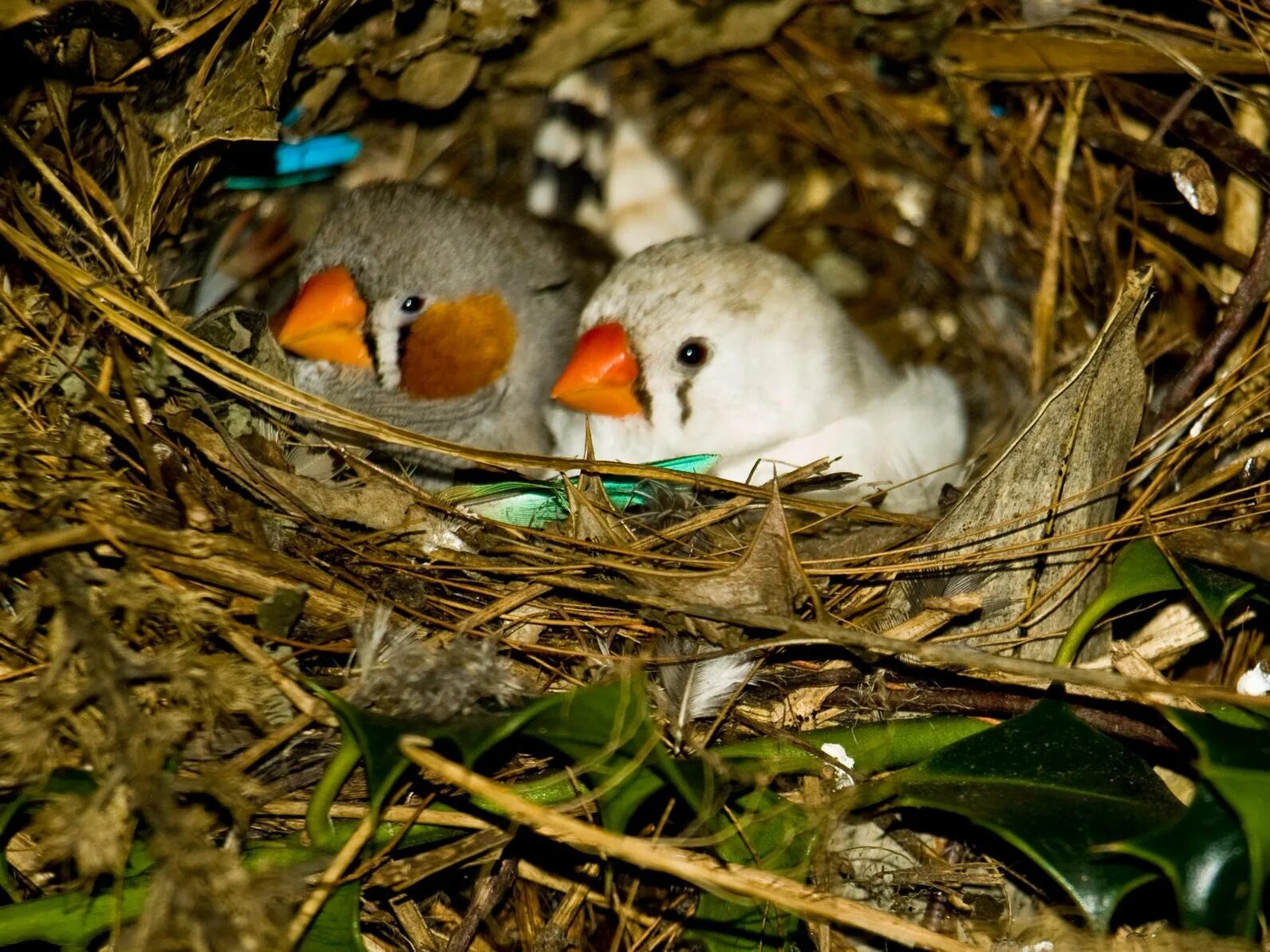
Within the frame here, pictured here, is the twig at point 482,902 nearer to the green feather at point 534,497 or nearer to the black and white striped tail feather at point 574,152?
the green feather at point 534,497

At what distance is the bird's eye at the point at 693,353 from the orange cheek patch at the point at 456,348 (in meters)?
0.45

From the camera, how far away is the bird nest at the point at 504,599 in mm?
1592

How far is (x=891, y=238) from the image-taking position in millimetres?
3229

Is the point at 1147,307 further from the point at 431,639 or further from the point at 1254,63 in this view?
the point at 431,639

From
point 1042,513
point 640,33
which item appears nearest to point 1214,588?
point 1042,513

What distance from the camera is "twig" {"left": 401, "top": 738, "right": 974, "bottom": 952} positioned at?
152cm

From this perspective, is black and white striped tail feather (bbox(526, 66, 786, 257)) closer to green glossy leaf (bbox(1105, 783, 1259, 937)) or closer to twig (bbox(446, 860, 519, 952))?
twig (bbox(446, 860, 519, 952))

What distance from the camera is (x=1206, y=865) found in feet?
4.93

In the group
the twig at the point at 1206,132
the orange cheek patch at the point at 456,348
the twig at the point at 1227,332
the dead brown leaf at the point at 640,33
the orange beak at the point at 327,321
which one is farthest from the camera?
the dead brown leaf at the point at 640,33

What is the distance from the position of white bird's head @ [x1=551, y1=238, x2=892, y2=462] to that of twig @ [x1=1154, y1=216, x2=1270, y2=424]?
731 mm

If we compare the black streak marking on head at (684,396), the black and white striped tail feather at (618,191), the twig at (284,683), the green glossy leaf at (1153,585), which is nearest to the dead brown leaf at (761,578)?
the green glossy leaf at (1153,585)

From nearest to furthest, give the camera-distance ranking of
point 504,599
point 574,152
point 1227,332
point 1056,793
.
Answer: point 1056,793 → point 504,599 → point 1227,332 → point 574,152

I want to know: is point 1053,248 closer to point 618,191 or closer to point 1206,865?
point 618,191

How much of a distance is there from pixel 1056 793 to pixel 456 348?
1605 mm
